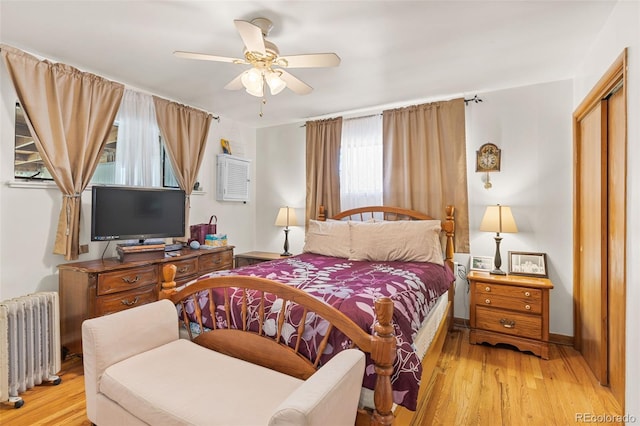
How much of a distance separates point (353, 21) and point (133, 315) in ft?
7.35

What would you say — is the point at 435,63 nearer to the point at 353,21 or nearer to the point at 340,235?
the point at 353,21

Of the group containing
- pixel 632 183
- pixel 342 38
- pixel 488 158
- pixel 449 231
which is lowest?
pixel 449 231

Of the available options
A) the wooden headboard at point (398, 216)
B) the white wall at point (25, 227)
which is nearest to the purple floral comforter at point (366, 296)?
the wooden headboard at point (398, 216)

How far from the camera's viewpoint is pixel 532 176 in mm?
3191

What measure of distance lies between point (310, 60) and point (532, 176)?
250cm

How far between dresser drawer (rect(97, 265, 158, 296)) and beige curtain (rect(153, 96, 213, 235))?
0.84m

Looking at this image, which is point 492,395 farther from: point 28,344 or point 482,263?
point 28,344

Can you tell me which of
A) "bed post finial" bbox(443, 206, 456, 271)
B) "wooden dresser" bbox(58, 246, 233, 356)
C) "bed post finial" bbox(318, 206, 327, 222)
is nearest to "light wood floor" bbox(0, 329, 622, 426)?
"wooden dresser" bbox(58, 246, 233, 356)

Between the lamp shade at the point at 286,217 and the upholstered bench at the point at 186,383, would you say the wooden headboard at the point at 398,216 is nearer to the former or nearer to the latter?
the lamp shade at the point at 286,217

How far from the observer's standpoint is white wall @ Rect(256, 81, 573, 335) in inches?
121

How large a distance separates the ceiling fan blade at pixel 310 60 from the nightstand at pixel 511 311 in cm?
231

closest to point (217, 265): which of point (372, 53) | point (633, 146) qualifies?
point (372, 53)

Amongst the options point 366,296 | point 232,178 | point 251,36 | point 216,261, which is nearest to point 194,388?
point 366,296

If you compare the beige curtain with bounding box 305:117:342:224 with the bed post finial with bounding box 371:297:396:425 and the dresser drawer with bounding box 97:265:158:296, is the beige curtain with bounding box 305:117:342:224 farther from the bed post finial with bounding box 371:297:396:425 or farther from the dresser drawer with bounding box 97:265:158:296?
the bed post finial with bounding box 371:297:396:425
